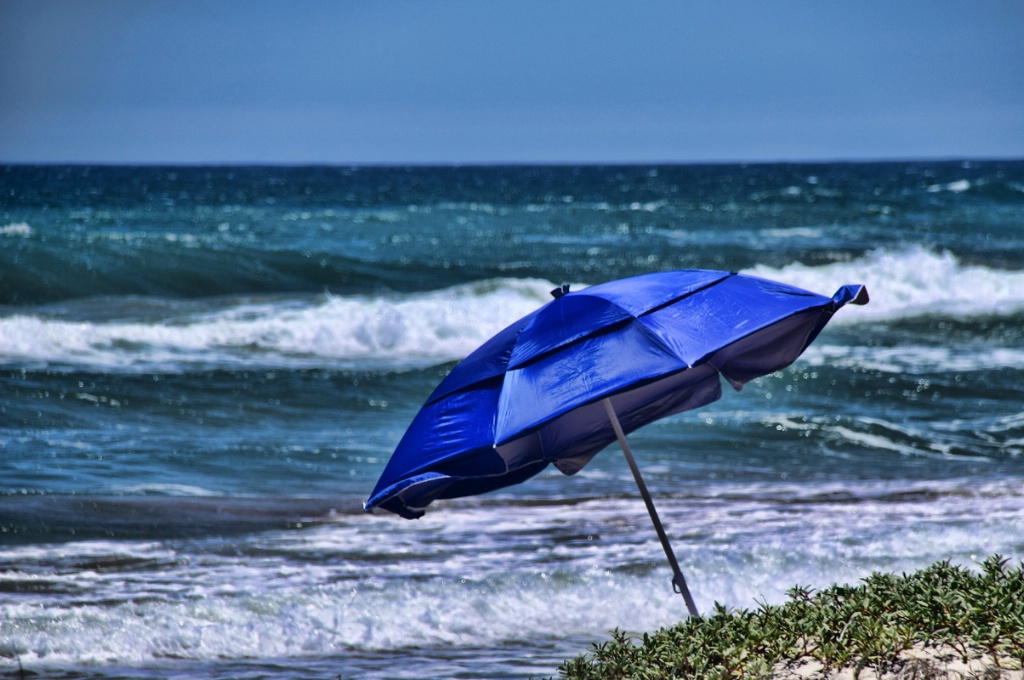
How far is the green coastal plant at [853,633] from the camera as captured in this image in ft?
10.7

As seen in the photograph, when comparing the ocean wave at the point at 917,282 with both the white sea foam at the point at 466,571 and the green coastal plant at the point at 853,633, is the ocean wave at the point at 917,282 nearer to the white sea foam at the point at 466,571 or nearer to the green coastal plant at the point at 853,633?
the white sea foam at the point at 466,571

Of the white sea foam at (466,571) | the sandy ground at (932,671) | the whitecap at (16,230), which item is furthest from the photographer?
the whitecap at (16,230)

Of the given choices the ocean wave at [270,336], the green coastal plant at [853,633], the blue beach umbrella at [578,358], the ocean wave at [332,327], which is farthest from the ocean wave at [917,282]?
the green coastal plant at [853,633]

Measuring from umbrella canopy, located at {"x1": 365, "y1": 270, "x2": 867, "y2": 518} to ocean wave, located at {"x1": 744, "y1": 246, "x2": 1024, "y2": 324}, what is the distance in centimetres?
1606

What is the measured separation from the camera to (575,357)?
381 centimetres

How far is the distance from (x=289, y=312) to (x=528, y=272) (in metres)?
6.61

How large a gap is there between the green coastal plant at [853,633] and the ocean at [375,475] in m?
1.73

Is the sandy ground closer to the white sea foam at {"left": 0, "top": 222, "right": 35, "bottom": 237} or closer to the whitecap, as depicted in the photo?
the whitecap

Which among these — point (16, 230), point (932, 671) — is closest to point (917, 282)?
point (16, 230)

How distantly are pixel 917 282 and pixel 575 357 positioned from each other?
20.5 m

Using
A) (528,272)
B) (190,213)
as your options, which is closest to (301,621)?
(528,272)

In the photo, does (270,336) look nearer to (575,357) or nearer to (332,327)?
(332,327)

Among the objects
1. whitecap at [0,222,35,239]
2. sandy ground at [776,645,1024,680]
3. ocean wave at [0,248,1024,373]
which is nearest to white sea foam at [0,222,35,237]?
whitecap at [0,222,35,239]

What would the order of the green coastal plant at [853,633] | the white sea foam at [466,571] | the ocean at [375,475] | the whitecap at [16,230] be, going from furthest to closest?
the whitecap at [16,230] < the ocean at [375,475] < the white sea foam at [466,571] < the green coastal plant at [853,633]
